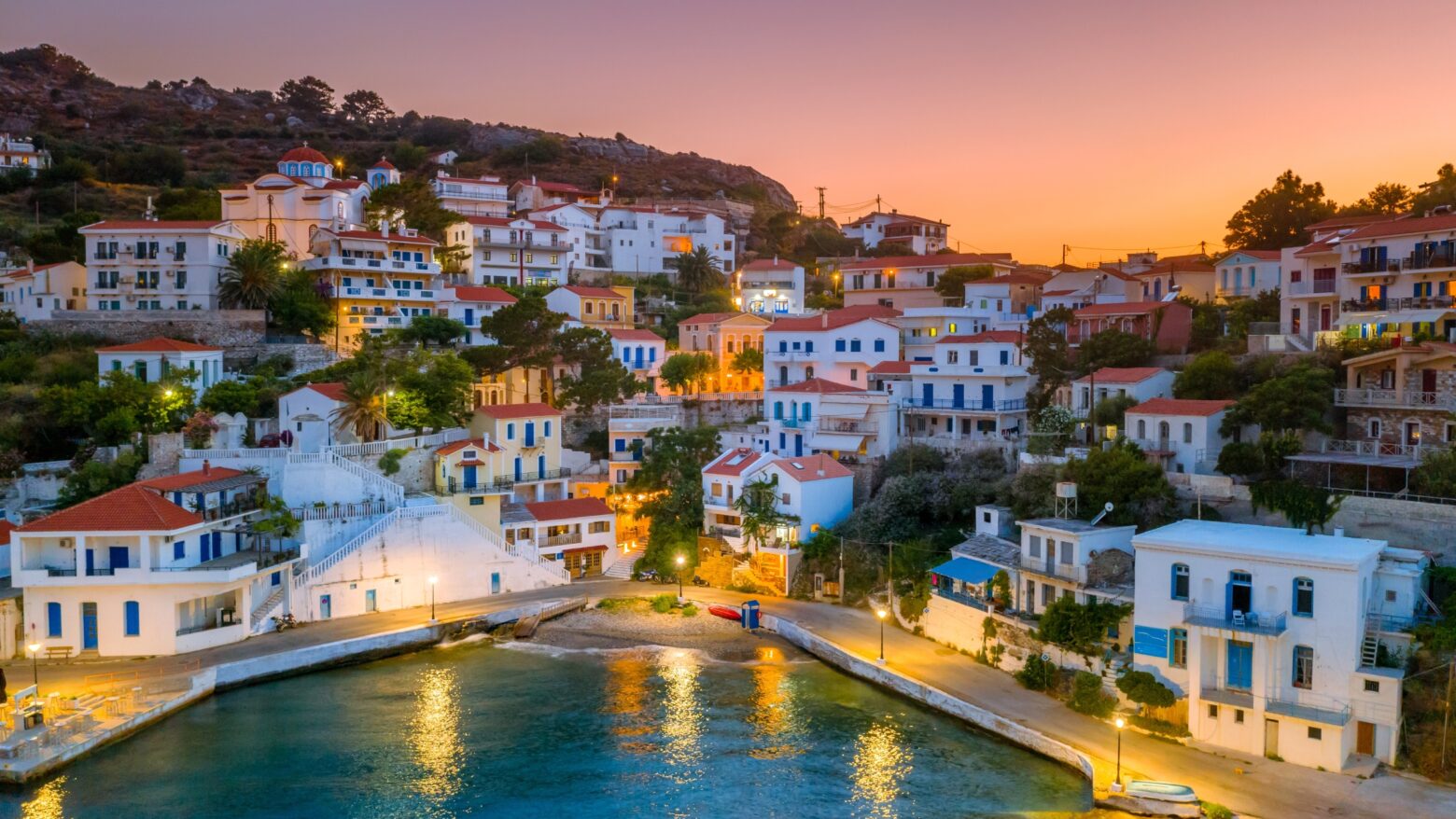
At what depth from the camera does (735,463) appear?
38.1 metres

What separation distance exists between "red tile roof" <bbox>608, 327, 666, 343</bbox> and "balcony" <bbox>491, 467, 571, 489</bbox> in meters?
10.3

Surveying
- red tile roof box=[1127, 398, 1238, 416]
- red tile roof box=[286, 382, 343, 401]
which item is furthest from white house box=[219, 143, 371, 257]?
red tile roof box=[1127, 398, 1238, 416]

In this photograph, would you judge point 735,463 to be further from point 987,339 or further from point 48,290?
point 48,290

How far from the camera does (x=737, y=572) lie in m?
36.2

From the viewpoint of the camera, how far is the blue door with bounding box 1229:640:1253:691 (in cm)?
2130

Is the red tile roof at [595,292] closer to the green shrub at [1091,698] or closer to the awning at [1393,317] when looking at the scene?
the awning at [1393,317]

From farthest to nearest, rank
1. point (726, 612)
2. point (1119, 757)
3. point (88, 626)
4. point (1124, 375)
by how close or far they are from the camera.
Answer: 1. point (1124, 375)
2. point (726, 612)
3. point (88, 626)
4. point (1119, 757)

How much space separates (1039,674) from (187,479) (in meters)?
24.2

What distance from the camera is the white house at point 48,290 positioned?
4506 centimetres

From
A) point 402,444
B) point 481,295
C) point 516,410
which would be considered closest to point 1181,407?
point 516,410

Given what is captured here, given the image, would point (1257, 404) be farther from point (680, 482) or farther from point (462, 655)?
point (462, 655)

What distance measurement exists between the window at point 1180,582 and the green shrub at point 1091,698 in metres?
2.66

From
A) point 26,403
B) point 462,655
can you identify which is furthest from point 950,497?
point 26,403

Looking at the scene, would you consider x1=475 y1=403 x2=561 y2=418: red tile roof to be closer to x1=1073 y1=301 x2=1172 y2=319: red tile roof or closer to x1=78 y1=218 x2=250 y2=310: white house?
x1=78 y1=218 x2=250 y2=310: white house
